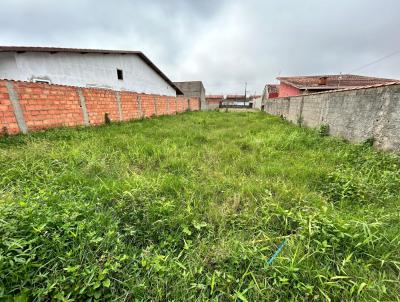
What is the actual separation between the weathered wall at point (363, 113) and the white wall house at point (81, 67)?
12031mm

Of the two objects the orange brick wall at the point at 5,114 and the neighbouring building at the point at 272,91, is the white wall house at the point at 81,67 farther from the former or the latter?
the neighbouring building at the point at 272,91

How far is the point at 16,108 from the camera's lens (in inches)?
148

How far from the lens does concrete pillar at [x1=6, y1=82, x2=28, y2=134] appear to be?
3.63 metres

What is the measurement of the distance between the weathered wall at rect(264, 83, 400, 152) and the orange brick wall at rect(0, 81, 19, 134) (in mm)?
7310

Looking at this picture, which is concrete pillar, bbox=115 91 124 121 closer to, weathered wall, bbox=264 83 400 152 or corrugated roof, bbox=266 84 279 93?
weathered wall, bbox=264 83 400 152

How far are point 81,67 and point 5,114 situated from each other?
8.64m

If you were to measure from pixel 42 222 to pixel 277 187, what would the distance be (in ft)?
7.91

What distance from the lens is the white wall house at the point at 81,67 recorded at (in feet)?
24.9

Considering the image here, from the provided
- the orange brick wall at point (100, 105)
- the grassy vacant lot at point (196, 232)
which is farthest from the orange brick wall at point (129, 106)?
the grassy vacant lot at point (196, 232)

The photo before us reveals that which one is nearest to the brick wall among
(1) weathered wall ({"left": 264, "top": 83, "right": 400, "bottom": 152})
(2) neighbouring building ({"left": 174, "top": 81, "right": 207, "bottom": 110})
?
(1) weathered wall ({"left": 264, "top": 83, "right": 400, "bottom": 152})

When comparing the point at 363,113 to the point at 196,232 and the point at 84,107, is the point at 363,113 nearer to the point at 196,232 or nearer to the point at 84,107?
the point at 196,232

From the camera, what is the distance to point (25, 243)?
1153 mm

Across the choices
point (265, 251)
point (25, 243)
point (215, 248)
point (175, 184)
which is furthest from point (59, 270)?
point (265, 251)

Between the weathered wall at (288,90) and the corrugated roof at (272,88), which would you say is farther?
the corrugated roof at (272,88)
